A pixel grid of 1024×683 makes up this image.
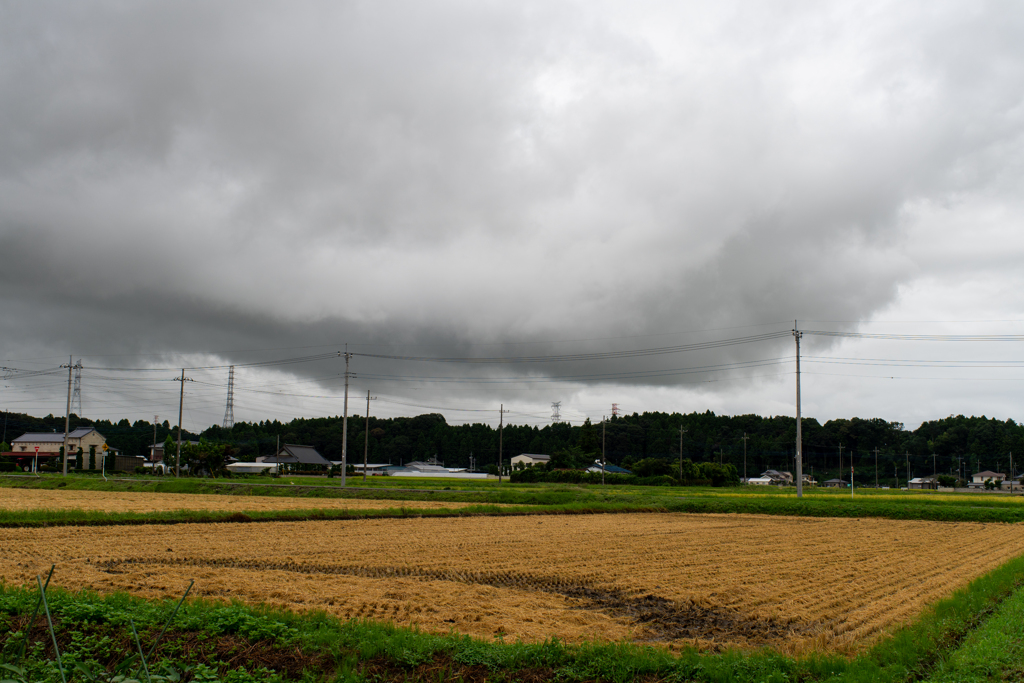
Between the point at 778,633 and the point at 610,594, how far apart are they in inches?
161

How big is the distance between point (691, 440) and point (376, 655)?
155 metres

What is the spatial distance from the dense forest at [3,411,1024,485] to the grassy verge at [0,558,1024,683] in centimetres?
14016

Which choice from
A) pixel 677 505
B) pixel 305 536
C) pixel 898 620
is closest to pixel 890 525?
pixel 677 505

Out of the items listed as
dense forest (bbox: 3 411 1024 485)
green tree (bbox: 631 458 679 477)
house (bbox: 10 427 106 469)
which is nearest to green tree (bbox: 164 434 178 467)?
house (bbox: 10 427 106 469)

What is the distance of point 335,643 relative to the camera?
8.49 meters

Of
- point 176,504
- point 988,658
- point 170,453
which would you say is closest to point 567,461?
point 170,453

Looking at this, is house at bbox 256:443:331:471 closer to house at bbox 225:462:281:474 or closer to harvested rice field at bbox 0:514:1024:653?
house at bbox 225:462:281:474

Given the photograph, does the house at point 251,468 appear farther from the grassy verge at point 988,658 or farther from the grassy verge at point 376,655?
the grassy verge at point 988,658

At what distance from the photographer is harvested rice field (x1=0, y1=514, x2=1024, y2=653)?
12.0m

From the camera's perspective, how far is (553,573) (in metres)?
17.4

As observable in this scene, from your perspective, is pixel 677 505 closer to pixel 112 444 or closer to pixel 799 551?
pixel 799 551

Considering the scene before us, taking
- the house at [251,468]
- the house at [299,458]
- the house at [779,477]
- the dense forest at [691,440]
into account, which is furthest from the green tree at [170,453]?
the house at [779,477]

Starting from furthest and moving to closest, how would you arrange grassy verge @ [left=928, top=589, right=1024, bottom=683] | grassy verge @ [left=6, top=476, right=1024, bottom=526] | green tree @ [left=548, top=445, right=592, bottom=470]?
green tree @ [left=548, top=445, right=592, bottom=470] < grassy verge @ [left=6, top=476, right=1024, bottom=526] < grassy verge @ [left=928, top=589, right=1024, bottom=683]

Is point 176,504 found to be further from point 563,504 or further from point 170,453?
point 170,453
